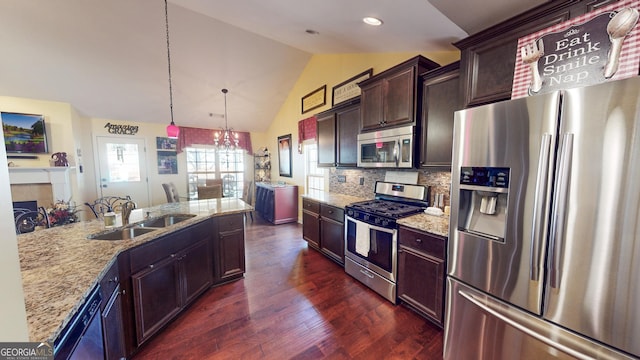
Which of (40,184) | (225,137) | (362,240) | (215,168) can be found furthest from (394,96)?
(40,184)

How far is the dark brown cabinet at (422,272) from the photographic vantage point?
5.96 feet

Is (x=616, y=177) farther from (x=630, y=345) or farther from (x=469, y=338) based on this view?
(x=469, y=338)

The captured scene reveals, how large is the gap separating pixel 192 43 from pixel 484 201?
4321 millimetres

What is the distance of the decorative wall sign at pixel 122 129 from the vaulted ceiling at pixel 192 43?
0.21 meters

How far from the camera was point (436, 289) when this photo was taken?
1.85 m

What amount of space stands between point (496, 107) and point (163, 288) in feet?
8.92

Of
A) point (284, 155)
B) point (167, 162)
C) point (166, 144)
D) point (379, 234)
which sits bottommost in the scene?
point (379, 234)

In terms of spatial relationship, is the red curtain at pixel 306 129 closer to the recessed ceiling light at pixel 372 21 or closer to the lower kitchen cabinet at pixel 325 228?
the lower kitchen cabinet at pixel 325 228

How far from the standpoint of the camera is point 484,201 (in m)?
1.46

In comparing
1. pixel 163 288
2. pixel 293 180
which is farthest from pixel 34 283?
pixel 293 180

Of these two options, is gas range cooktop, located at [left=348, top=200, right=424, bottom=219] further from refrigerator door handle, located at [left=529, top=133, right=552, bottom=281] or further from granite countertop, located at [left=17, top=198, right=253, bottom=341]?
granite countertop, located at [left=17, top=198, right=253, bottom=341]

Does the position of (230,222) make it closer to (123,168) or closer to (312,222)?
(312,222)

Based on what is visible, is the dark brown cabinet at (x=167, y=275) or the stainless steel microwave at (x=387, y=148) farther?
the stainless steel microwave at (x=387, y=148)

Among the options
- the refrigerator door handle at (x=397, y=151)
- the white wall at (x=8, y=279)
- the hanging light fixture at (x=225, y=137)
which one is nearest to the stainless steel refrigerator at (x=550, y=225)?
the refrigerator door handle at (x=397, y=151)
